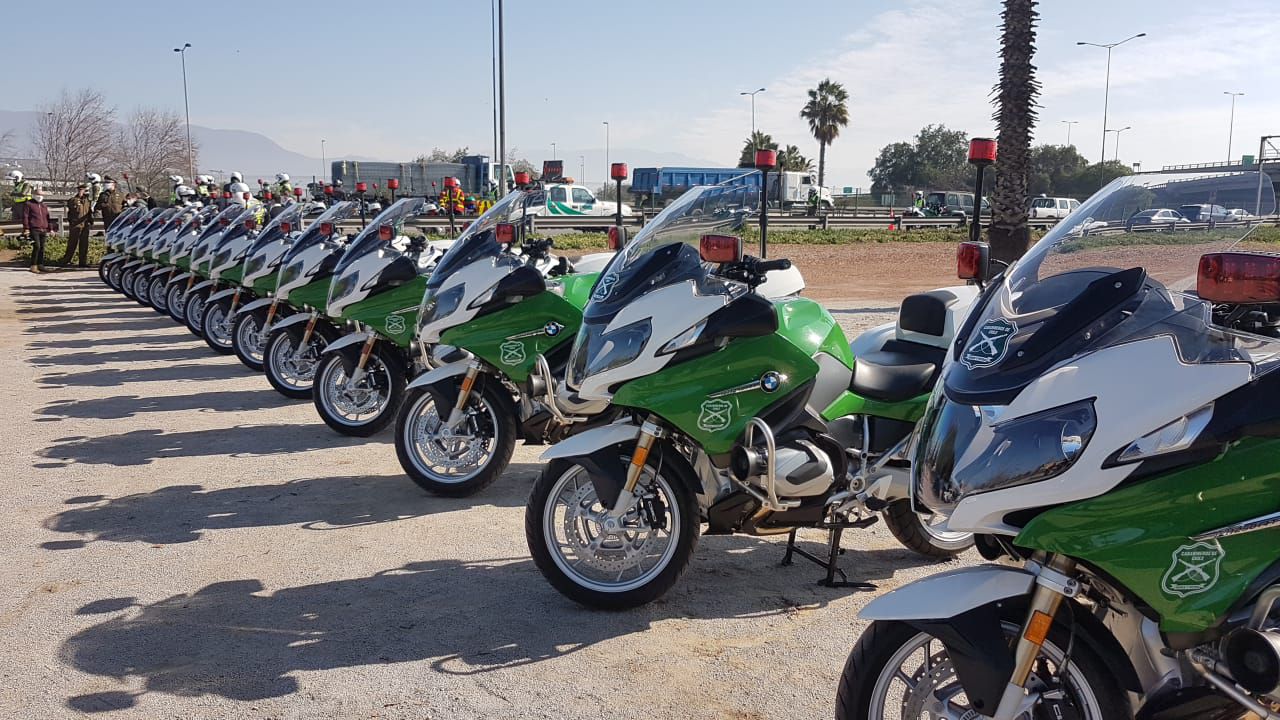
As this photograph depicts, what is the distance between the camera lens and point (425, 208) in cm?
790

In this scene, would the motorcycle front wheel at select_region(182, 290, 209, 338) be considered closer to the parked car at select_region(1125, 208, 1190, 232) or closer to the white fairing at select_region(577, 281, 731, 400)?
the white fairing at select_region(577, 281, 731, 400)

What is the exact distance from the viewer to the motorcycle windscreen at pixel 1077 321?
2.42 meters

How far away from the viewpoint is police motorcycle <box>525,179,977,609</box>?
13.4 feet

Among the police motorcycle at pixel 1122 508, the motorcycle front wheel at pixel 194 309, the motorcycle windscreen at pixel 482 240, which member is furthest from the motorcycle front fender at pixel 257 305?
the police motorcycle at pixel 1122 508

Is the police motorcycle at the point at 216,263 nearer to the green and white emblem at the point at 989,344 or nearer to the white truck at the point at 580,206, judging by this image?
the green and white emblem at the point at 989,344

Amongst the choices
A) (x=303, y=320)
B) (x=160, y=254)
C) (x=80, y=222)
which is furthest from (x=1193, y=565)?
(x=80, y=222)

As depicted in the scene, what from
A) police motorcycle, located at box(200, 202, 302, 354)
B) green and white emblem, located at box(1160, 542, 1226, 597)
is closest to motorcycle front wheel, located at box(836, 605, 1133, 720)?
green and white emblem, located at box(1160, 542, 1226, 597)

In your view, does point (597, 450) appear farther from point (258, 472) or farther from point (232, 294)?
point (232, 294)

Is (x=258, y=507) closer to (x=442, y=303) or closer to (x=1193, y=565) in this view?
(x=442, y=303)

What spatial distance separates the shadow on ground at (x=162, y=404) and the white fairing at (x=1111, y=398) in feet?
23.6

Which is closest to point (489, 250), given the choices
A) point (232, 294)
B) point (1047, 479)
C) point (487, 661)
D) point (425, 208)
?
point (425, 208)

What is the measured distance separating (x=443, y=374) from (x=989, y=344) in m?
3.64

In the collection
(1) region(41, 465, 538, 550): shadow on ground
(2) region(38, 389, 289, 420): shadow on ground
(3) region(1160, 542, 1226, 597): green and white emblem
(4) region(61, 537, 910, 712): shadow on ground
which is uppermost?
(3) region(1160, 542, 1226, 597): green and white emblem

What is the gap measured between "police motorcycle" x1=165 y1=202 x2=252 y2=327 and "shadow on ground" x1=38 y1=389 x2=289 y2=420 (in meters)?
3.47
